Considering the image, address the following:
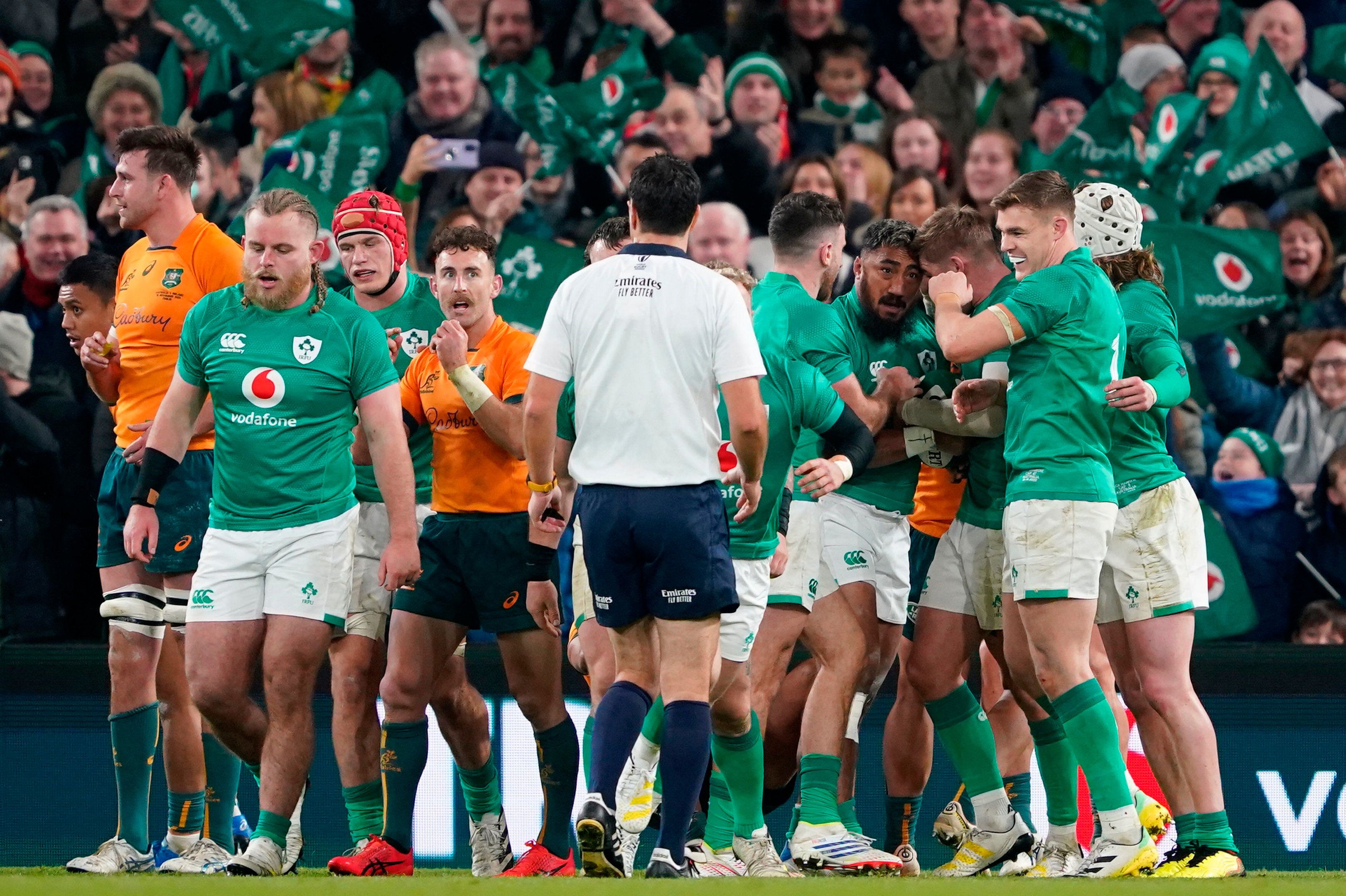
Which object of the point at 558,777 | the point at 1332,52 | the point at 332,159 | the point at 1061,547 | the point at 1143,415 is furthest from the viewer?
the point at 1332,52

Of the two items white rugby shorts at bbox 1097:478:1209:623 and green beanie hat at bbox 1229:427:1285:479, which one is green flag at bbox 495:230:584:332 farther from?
white rugby shorts at bbox 1097:478:1209:623

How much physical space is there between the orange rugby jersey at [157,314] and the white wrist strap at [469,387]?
104 cm

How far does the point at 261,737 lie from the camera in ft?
17.8

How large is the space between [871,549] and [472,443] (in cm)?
160

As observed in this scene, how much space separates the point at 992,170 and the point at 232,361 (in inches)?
239

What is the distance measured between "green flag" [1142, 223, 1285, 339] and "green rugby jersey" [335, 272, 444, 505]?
5.26 meters

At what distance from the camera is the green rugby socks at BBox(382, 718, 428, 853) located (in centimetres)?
569

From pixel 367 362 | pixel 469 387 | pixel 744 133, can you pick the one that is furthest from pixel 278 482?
pixel 744 133

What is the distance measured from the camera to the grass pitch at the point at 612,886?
148 inches

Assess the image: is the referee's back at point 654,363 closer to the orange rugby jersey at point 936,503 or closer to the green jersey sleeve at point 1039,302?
the green jersey sleeve at point 1039,302

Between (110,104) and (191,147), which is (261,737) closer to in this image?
(191,147)

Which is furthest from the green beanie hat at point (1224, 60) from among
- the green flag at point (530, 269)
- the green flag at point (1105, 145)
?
the green flag at point (530, 269)

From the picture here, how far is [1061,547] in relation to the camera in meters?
4.95

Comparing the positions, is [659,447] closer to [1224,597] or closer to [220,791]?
[220,791]
